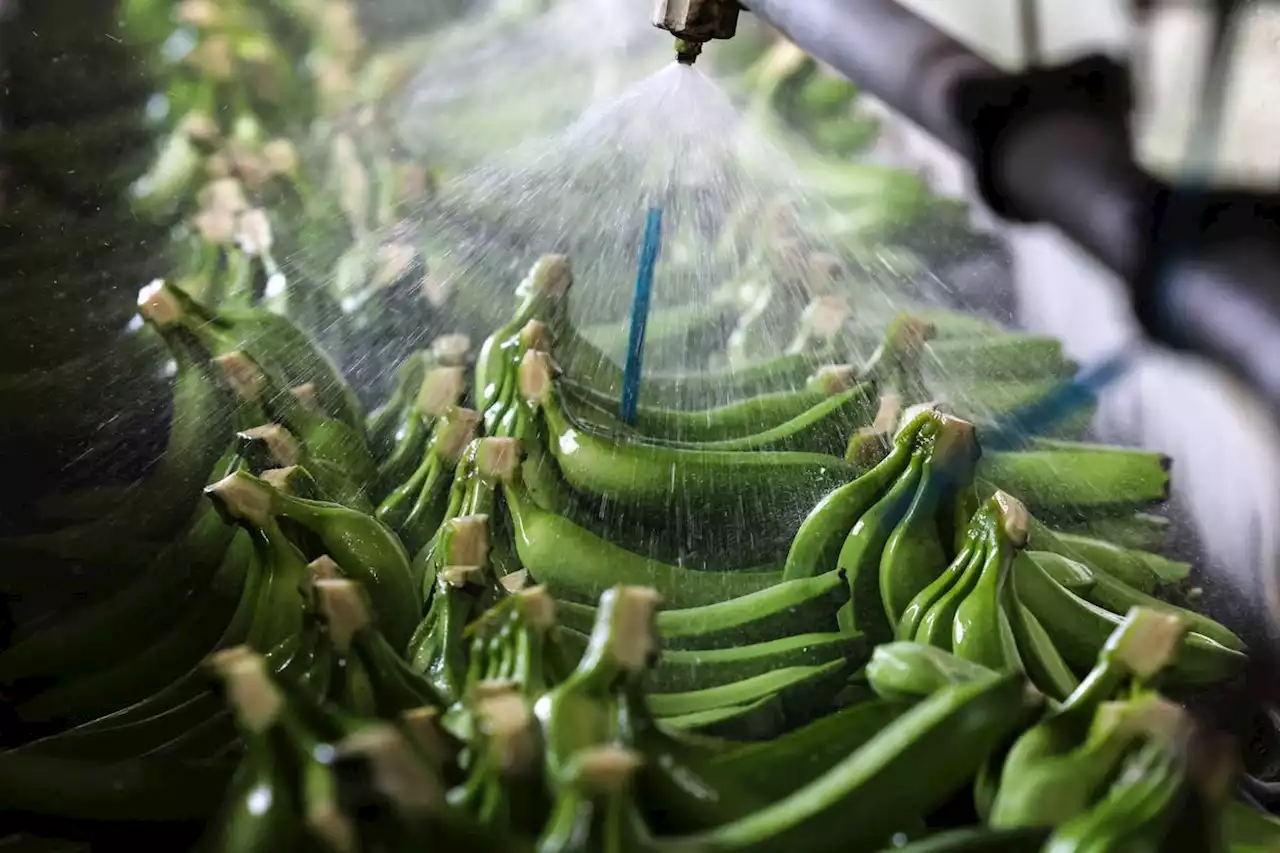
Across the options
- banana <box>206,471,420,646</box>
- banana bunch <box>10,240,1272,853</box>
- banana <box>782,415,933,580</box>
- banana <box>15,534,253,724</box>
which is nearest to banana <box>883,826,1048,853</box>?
banana bunch <box>10,240,1272,853</box>

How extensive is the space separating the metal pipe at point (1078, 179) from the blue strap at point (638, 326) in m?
0.22

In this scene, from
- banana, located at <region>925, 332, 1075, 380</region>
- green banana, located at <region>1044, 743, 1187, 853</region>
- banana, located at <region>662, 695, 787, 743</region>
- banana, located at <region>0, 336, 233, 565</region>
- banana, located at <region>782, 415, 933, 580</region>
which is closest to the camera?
green banana, located at <region>1044, 743, 1187, 853</region>

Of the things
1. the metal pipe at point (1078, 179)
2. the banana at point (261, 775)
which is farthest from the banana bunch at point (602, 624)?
the metal pipe at point (1078, 179)

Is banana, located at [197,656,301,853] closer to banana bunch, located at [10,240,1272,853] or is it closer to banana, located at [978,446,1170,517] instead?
banana bunch, located at [10,240,1272,853]

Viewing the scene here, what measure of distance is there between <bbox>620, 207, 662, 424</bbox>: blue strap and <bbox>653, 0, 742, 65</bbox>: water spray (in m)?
0.17

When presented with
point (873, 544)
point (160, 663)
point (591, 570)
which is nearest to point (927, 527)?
point (873, 544)

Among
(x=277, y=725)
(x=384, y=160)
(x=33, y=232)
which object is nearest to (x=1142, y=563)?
(x=277, y=725)

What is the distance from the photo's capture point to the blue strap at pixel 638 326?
0.95 meters

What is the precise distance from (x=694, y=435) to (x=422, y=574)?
28 centimetres

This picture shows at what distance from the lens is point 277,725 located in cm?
55

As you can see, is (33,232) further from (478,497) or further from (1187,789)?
(1187,789)

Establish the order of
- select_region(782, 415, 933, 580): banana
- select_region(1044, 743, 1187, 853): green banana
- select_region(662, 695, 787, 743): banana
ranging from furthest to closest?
select_region(782, 415, 933, 580): banana, select_region(662, 695, 787, 743): banana, select_region(1044, 743, 1187, 853): green banana

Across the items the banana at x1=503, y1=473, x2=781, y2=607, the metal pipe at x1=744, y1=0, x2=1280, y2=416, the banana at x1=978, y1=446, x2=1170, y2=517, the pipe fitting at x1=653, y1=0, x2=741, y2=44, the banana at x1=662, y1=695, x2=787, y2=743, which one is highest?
the pipe fitting at x1=653, y1=0, x2=741, y2=44

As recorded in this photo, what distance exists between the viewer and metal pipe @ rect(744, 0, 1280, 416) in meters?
0.58
